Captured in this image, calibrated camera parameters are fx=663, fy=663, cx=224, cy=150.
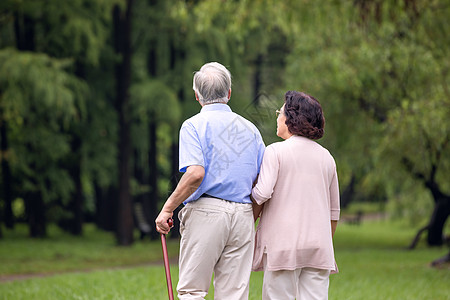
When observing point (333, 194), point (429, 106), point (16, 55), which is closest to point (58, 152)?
point (16, 55)

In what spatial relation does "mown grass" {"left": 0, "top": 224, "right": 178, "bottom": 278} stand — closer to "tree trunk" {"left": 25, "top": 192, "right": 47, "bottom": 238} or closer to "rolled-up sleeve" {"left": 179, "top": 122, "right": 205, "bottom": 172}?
"tree trunk" {"left": 25, "top": 192, "right": 47, "bottom": 238}

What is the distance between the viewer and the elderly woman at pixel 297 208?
403 cm

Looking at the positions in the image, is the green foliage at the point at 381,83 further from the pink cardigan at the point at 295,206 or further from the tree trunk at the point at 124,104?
the pink cardigan at the point at 295,206

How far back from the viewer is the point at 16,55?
41.5 ft

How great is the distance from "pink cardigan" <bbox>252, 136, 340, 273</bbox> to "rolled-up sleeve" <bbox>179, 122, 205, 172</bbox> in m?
0.43

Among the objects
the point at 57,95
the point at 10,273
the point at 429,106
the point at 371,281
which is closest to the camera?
the point at 371,281

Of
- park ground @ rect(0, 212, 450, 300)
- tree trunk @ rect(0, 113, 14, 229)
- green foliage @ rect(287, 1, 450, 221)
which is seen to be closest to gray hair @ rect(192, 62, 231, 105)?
park ground @ rect(0, 212, 450, 300)

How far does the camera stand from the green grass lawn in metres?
7.71

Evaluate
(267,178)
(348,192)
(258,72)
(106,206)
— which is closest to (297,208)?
(267,178)

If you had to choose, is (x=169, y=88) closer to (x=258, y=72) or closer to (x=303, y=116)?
(x=258, y=72)

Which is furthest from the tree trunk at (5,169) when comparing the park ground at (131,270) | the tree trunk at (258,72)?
the tree trunk at (258,72)

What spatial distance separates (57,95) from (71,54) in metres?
3.54

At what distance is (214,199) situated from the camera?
397cm

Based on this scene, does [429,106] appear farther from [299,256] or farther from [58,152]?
[58,152]
